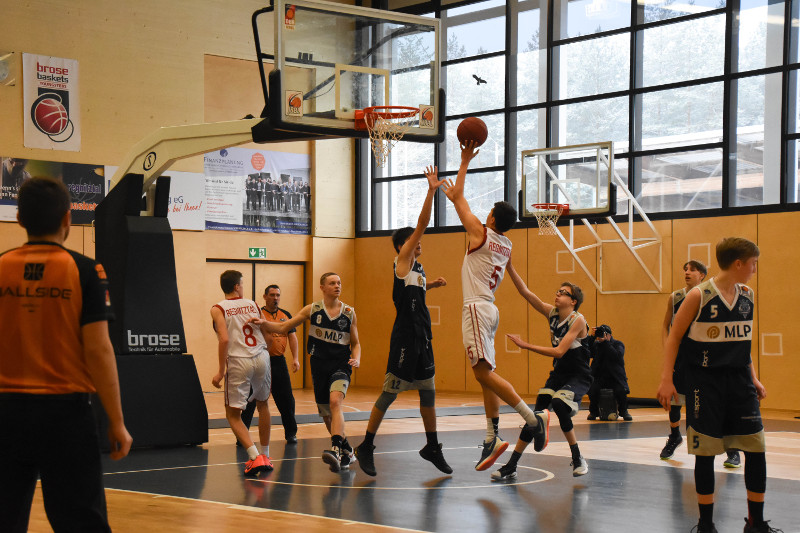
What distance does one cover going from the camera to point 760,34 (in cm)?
1494

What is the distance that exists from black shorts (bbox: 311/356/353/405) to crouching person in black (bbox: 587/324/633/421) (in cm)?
610

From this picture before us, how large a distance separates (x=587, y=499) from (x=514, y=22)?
12973mm

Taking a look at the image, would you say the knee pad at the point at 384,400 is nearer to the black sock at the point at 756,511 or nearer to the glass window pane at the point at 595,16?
the black sock at the point at 756,511

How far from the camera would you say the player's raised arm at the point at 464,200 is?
719 cm

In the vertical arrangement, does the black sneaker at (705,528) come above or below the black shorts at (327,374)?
below

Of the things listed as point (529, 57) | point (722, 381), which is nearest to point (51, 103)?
point (529, 57)

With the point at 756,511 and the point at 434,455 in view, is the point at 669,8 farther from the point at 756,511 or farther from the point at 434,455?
the point at 756,511

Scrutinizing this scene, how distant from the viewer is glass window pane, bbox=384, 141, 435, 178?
1945 cm

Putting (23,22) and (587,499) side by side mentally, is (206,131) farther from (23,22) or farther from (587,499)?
(23,22)

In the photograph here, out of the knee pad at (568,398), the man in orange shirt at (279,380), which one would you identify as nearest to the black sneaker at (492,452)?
the knee pad at (568,398)

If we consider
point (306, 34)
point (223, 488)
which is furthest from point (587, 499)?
point (306, 34)

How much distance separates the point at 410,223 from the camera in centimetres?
1953

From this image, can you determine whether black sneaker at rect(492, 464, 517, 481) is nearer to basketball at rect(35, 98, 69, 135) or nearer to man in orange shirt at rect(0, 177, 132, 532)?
man in orange shirt at rect(0, 177, 132, 532)

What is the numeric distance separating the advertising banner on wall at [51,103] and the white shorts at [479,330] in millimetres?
10699
